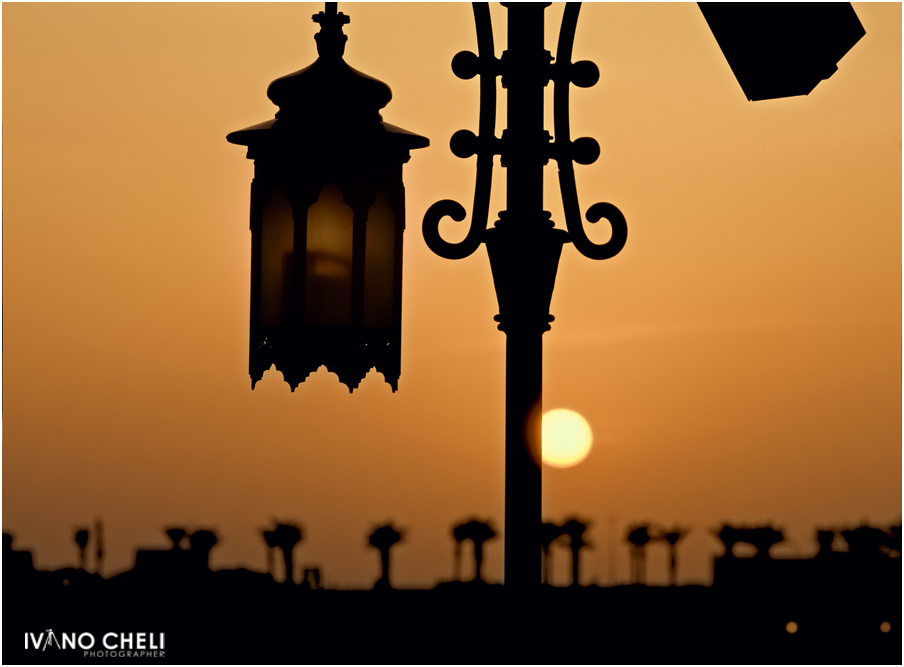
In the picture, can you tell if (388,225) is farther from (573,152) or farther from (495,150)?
(573,152)

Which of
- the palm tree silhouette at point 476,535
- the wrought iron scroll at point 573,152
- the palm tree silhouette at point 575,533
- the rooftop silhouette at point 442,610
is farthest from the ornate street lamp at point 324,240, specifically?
the palm tree silhouette at point 575,533

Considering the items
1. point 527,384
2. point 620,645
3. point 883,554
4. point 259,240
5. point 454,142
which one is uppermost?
point 454,142

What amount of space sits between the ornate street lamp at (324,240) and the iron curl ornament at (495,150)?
0.35 metres

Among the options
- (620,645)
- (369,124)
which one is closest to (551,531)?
(620,645)

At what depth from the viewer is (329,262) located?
4859mm

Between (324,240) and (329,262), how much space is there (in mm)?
97

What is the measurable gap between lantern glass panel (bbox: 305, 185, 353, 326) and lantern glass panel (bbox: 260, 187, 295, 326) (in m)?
0.08

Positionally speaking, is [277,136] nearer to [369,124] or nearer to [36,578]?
[369,124]

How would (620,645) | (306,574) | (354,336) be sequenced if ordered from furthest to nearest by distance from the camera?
(306,574), (620,645), (354,336)

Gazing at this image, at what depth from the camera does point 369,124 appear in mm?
5203

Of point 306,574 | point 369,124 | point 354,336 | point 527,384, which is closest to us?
point 527,384

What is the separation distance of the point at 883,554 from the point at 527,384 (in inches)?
2882

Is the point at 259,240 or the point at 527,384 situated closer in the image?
the point at 527,384

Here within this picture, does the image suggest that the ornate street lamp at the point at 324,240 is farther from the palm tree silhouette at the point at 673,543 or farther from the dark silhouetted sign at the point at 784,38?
the palm tree silhouette at the point at 673,543
